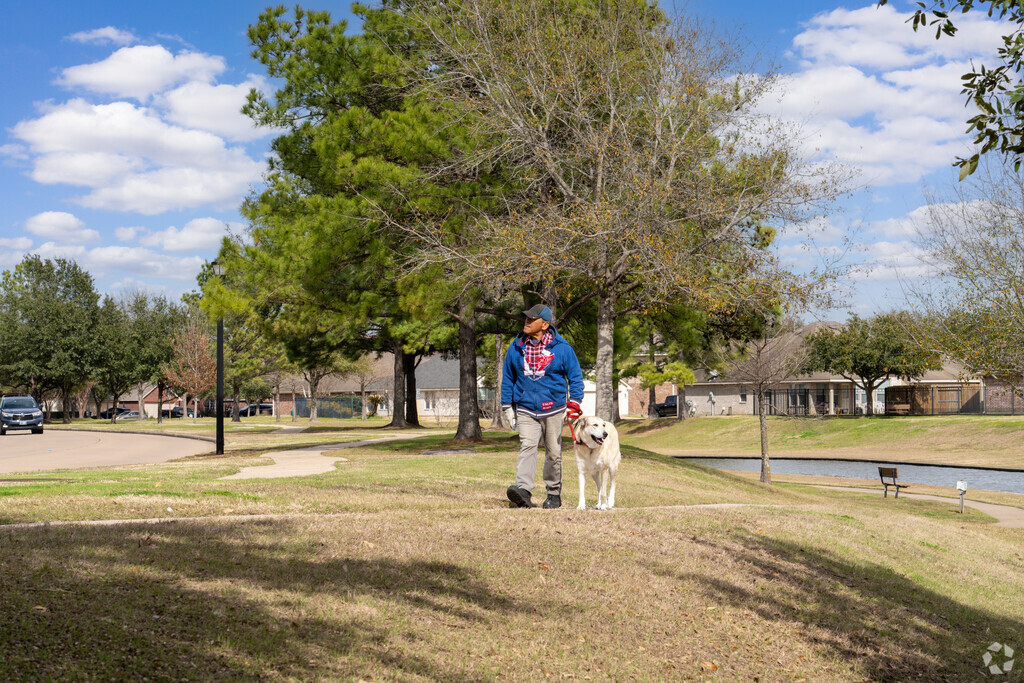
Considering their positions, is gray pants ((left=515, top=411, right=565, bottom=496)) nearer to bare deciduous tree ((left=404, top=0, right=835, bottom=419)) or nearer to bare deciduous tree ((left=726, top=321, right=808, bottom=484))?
bare deciduous tree ((left=404, top=0, right=835, bottom=419))

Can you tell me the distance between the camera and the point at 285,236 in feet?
69.7

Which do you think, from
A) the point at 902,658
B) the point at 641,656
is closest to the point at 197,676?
the point at 641,656

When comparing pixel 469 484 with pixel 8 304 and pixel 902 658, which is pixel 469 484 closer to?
pixel 902 658

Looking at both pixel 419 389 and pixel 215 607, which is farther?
pixel 419 389

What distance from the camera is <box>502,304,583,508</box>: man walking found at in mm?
9250

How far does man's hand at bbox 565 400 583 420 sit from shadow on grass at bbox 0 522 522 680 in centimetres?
288

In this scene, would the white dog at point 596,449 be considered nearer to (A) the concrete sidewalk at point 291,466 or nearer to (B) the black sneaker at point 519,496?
(B) the black sneaker at point 519,496

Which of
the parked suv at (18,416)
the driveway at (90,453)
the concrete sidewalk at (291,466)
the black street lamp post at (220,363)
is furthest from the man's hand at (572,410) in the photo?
the parked suv at (18,416)

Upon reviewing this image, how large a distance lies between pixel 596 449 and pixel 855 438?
43512 mm

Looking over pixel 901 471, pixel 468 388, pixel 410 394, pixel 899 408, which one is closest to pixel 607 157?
pixel 468 388

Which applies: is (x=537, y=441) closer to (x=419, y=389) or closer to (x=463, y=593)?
(x=463, y=593)

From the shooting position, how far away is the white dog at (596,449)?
9273 mm

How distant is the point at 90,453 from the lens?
25.1 meters

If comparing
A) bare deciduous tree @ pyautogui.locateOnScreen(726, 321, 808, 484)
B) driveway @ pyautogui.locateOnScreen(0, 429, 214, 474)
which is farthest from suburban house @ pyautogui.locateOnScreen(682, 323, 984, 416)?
driveway @ pyautogui.locateOnScreen(0, 429, 214, 474)
